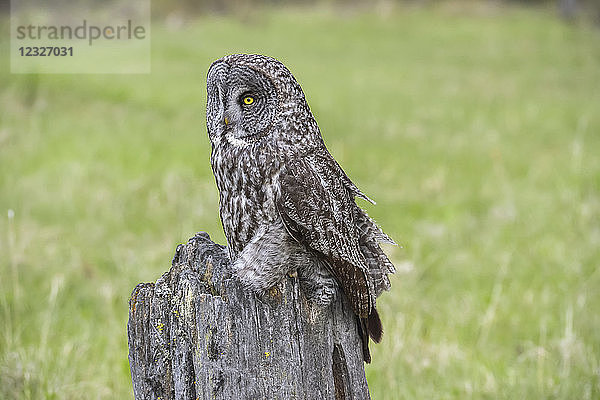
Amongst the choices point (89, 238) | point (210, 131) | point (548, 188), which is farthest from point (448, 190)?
point (210, 131)

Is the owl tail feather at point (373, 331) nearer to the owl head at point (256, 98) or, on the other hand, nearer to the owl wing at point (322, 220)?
the owl wing at point (322, 220)

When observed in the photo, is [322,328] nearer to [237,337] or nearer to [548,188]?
[237,337]

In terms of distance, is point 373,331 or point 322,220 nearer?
point 322,220

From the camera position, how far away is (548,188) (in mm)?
7789

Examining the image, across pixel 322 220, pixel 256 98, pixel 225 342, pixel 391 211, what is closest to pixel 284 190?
pixel 322 220

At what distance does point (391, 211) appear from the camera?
23.5 feet

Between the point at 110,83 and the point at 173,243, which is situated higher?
the point at 110,83

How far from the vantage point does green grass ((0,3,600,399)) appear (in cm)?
397

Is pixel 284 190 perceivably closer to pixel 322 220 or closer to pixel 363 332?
pixel 322 220

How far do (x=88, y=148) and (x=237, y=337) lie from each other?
7.01 m

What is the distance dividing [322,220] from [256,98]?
0.45 m

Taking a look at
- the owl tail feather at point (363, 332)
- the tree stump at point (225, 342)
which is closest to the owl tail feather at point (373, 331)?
the owl tail feather at point (363, 332)

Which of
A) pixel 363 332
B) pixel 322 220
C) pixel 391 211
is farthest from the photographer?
pixel 391 211

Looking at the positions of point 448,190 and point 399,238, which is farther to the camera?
point 448,190
